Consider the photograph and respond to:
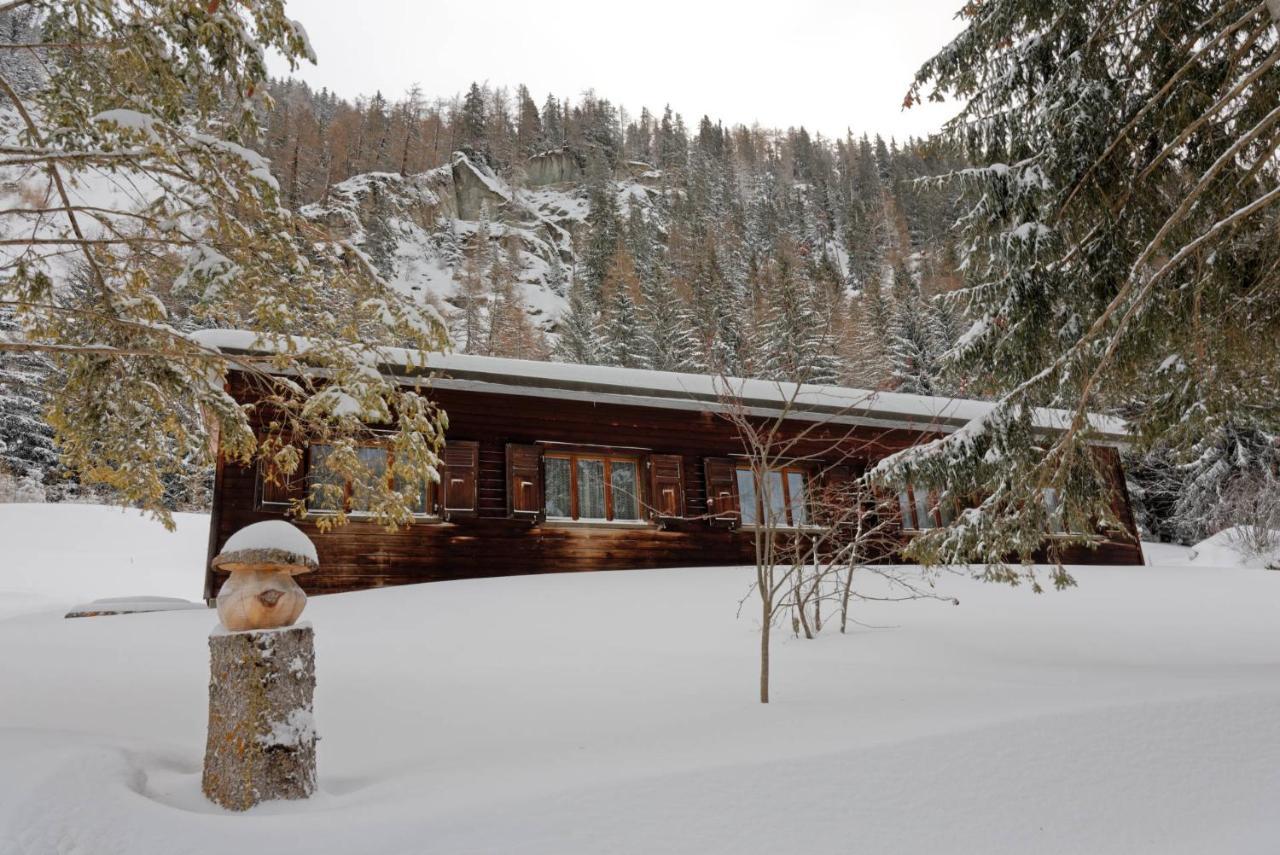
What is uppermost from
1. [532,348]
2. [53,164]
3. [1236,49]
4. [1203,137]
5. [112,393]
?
[532,348]

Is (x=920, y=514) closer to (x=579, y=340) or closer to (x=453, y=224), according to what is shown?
(x=579, y=340)

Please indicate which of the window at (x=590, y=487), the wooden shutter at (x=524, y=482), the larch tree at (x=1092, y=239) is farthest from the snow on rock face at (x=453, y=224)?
the larch tree at (x=1092, y=239)

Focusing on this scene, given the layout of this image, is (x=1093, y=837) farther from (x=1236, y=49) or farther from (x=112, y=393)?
(x=112, y=393)

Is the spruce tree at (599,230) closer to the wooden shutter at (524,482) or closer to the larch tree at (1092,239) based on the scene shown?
the wooden shutter at (524,482)

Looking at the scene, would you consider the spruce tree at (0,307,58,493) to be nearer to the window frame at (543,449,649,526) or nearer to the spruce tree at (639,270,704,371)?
the window frame at (543,449,649,526)

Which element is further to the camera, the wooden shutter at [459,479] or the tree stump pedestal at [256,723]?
the wooden shutter at [459,479]

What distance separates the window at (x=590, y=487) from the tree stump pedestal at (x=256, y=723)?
926 cm

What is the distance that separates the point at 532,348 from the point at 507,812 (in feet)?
129

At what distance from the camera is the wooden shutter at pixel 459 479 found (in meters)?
11.5

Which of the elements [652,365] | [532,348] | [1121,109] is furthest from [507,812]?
[532,348]

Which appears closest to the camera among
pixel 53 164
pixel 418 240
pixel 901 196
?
pixel 53 164

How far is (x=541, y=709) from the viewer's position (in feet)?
14.8

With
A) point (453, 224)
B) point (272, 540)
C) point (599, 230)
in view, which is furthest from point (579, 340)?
point (453, 224)

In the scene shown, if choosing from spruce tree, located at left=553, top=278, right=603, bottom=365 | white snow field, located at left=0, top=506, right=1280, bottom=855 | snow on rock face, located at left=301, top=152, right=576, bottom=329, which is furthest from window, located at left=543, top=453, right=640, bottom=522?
snow on rock face, located at left=301, top=152, right=576, bottom=329
